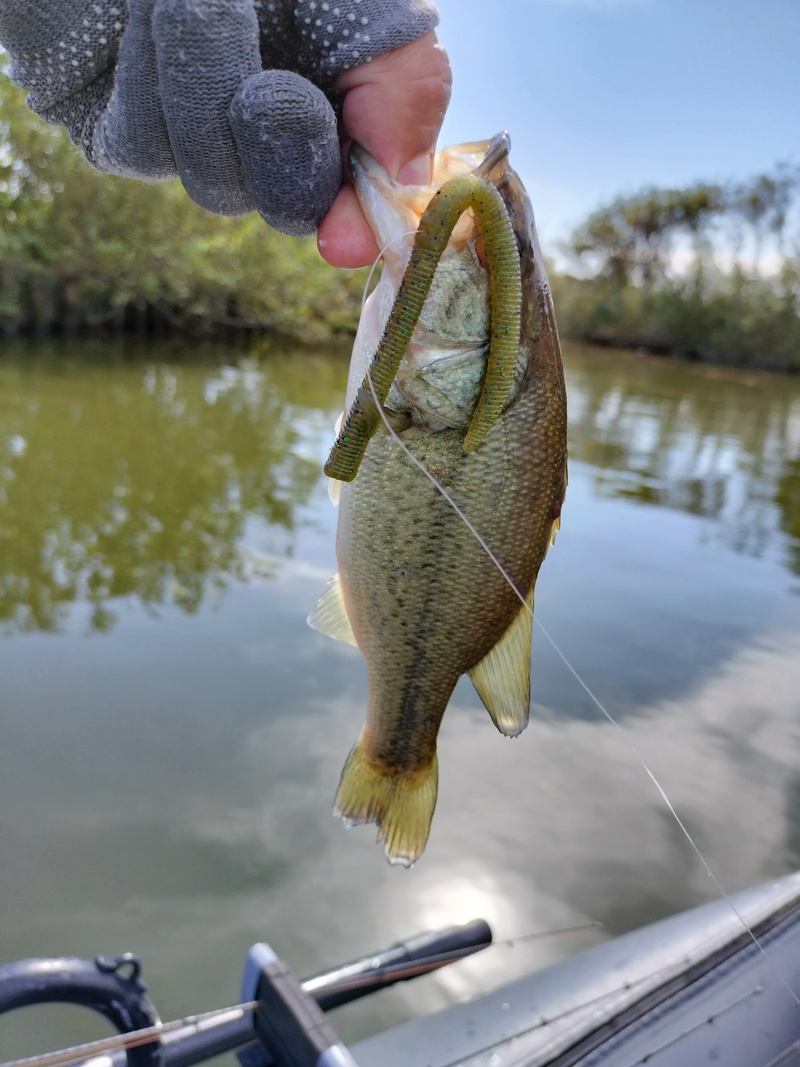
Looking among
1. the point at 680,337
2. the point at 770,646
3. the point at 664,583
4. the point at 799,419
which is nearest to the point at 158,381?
the point at 664,583

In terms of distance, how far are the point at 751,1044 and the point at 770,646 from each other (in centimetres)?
501

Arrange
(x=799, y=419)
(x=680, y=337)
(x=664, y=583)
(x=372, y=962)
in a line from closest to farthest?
(x=372, y=962) < (x=664, y=583) < (x=799, y=419) < (x=680, y=337)

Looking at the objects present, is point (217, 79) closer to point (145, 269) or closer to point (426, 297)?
point (426, 297)

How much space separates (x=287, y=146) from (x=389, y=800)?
1.40 m

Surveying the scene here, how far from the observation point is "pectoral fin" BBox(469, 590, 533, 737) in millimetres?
Result: 1689

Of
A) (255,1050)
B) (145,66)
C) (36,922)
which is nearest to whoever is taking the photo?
(145,66)

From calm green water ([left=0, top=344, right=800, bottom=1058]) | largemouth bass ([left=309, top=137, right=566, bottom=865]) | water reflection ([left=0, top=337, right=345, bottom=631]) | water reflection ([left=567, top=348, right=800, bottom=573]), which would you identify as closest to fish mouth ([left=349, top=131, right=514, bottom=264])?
largemouth bass ([left=309, top=137, right=566, bottom=865])

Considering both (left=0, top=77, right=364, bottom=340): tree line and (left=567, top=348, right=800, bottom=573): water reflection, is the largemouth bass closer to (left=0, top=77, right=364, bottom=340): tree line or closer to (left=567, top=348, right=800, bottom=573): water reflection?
(left=567, top=348, right=800, bottom=573): water reflection

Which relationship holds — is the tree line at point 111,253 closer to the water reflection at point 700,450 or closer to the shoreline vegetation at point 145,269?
the shoreline vegetation at point 145,269

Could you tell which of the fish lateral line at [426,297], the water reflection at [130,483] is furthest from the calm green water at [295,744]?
the fish lateral line at [426,297]

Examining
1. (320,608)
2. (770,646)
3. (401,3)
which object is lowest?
(770,646)

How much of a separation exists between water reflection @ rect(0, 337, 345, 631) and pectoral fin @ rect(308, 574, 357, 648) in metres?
4.40

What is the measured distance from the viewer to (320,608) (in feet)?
6.15

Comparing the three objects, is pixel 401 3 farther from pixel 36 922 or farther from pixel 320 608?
pixel 36 922
